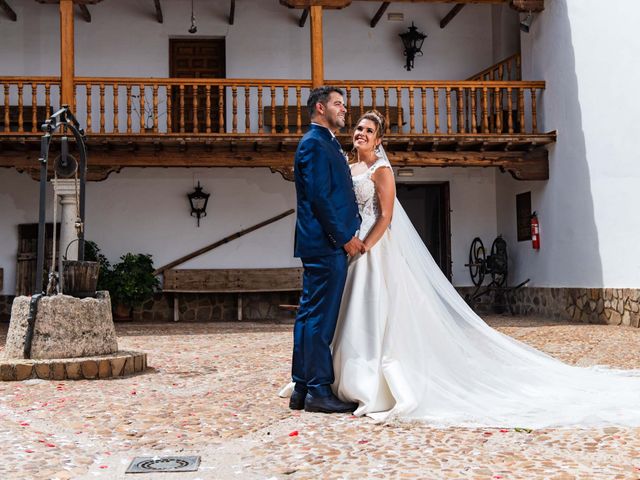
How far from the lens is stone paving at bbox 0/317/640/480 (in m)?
3.38

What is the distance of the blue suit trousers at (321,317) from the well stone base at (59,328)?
2522 mm

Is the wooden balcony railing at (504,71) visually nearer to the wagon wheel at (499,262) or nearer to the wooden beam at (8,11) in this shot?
the wagon wheel at (499,262)

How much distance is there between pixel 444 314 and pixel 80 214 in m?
3.64

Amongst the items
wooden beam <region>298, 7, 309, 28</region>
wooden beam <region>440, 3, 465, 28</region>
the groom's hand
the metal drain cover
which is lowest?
the metal drain cover

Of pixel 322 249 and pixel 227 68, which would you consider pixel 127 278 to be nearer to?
pixel 227 68

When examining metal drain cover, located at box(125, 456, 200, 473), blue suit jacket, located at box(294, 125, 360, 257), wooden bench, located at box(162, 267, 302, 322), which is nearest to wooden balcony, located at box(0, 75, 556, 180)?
wooden bench, located at box(162, 267, 302, 322)

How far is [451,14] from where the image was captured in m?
14.6

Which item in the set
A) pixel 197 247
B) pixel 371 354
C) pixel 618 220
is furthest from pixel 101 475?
pixel 197 247

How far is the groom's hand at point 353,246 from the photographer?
4.64 m

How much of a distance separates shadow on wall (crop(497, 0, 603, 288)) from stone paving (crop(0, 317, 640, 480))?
7.11 m

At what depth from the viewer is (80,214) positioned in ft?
23.8

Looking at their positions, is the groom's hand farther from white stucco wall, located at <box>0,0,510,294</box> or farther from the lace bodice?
white stucco wall, located at <box>0,0,510,294</box>

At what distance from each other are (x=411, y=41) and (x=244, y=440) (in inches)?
461

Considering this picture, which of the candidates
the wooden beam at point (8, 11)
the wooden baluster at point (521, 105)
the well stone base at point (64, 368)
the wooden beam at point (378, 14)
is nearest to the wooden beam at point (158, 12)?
the wooden beam at point (8, 11)
